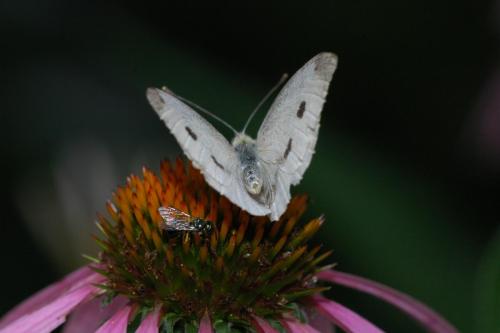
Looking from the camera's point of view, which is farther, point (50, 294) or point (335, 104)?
point (335, 104)

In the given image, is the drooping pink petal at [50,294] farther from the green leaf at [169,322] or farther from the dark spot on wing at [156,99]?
the dark spot on wing at [156,99]

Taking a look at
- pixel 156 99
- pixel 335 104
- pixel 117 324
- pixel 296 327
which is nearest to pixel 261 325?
pixel 296 327

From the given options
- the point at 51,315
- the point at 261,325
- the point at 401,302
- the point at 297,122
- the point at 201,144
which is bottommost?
the point at 51,315

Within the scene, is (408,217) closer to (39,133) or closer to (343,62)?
(343,62)

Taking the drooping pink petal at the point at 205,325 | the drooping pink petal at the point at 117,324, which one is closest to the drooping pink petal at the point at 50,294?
the drooping pink petal at the point at 117,324

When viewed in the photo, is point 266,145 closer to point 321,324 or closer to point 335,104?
point 321,324

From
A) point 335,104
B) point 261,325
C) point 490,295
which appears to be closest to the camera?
point 490,295

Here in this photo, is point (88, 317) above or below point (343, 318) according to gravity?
below
